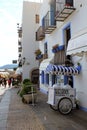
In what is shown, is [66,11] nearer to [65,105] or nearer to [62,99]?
[62,99]

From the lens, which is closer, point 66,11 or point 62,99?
point 62,99

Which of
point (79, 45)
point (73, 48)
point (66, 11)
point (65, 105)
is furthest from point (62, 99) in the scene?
point (66, 11)

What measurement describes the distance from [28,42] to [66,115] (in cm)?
2384

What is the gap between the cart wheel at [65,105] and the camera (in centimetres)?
1106

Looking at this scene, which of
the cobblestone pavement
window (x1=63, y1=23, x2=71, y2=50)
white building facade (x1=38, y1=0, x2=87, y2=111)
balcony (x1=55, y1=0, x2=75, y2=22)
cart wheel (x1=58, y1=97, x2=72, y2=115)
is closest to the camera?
the cobblestone pavement

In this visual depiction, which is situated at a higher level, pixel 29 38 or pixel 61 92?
pixel 29 38

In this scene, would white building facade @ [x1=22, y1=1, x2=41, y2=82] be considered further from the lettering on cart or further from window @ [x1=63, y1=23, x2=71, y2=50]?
the lettering on cart

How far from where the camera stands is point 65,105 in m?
11.1

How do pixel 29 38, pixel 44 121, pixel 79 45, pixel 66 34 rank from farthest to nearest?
pixel 29 38
pixel 66 34
pixel 44 121
pixel 79 45

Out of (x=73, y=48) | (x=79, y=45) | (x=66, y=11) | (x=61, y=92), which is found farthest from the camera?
(x=66, y=11)

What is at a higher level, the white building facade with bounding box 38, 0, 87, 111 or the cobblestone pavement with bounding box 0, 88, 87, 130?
the white building facade with bounding box 38, 0, 87, 111

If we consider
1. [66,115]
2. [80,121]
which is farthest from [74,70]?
[80,121]

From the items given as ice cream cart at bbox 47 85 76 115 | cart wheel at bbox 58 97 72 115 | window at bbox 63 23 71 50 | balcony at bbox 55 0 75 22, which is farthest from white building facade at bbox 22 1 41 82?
cart wheel at bbox 58 97 72 115

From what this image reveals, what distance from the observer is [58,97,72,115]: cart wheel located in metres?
11.1
